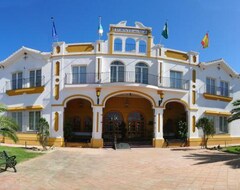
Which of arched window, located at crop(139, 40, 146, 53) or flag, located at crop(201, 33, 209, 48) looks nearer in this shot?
arched window, located at crop(139, 40, 146, 53)

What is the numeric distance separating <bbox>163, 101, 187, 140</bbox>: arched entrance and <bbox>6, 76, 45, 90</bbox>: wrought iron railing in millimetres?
12819

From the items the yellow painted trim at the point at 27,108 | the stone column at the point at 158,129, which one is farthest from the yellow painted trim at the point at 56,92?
the stone column at the point at 158,129

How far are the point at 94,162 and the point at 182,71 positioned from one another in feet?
46.7

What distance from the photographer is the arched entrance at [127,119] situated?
27125 millimetres

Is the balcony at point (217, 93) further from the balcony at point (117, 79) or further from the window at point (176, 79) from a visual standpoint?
the balcony at point (117, 79)

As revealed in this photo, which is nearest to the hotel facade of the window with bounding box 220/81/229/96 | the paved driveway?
the window with bounding box 220/81/229/96

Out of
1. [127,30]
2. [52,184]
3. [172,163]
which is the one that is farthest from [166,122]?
[52,184]

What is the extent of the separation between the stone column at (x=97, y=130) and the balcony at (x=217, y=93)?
1104 centimetres

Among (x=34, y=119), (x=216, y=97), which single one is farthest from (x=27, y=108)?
(x=216, y=97)

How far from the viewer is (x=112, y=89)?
23.2 m

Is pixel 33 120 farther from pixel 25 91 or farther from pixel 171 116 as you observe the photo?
pixel 171 116

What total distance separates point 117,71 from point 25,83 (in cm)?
907

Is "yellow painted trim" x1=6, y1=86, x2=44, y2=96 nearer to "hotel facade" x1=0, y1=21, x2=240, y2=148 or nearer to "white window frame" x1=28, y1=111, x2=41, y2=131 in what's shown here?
"hotel facade" x1=0, y1=21, x2=240, y2=148

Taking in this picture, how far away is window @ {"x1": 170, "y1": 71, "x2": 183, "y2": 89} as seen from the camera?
25.4m
